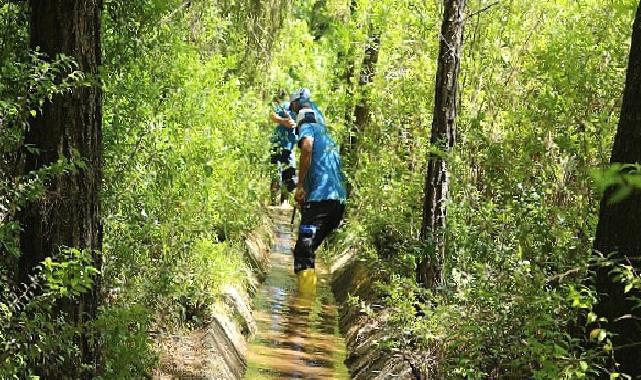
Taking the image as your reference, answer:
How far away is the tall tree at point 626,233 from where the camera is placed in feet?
14.7

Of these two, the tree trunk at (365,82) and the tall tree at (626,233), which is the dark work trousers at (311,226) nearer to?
the tree trunk at (365,82)

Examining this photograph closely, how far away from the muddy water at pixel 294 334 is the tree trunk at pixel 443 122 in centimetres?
161

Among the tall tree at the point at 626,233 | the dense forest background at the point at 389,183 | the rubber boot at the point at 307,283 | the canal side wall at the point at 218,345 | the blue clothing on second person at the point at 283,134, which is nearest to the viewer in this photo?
the tall tree at the point at 626,233

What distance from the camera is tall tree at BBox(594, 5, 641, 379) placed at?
4.48 m

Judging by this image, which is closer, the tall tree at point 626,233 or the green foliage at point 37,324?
the green foliage at point 37,324

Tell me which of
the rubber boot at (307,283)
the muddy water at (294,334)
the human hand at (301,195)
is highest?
the human hand at (301,195)

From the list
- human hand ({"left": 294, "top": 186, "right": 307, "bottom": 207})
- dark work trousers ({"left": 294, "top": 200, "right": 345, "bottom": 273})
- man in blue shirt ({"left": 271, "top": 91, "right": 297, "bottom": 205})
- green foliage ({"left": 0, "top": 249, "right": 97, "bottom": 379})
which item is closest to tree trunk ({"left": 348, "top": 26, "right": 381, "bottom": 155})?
man in blue shirt ({"left": 271, "top": 91, "right": 297, "bottom": 205})

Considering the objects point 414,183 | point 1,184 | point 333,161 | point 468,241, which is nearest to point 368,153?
point 333,161

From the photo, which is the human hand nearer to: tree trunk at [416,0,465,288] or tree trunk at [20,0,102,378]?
tree trunk at [416,0,465,288]

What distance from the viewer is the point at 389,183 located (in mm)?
11734

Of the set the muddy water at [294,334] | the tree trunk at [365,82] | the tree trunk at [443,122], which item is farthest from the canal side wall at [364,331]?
the tree trunk at [365,82]

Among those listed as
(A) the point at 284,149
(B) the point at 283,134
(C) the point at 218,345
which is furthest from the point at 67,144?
(A) the point at 284,149

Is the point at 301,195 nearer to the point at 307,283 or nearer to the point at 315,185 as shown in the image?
the point at 315,185

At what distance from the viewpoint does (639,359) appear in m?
4.53
